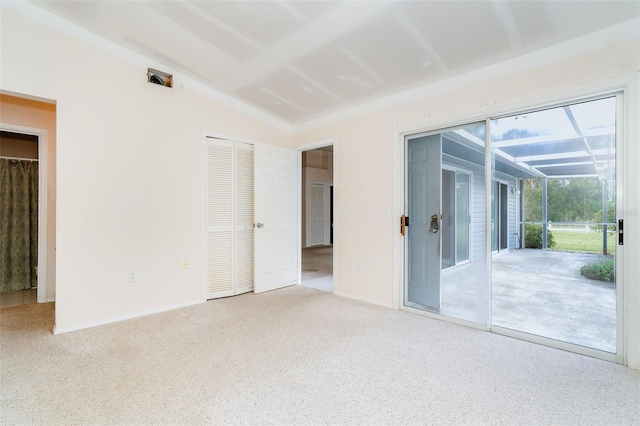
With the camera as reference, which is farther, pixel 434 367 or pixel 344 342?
pixel 344 342

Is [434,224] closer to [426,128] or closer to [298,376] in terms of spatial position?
[426,128]

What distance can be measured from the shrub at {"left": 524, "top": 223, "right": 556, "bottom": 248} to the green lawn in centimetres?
4

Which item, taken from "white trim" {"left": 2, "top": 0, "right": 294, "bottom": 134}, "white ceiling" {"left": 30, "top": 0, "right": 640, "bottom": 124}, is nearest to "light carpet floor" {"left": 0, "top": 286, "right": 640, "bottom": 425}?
"white ceiling" {"left": 30, "top": 0, "right": 640, "bottom": 124}

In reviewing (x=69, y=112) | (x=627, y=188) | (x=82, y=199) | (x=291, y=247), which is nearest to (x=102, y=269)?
(x=82, y=199)

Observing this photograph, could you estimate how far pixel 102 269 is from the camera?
3.13 meters

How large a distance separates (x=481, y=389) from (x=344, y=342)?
107cm

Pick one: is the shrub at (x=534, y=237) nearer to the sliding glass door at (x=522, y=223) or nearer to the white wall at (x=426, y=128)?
the sliding glass door at (x=522, y=223)

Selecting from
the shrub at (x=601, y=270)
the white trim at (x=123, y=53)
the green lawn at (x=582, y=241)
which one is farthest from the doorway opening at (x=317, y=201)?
the shrub at (x=601, y=270)

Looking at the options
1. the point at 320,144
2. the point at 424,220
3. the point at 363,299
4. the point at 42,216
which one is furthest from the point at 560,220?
the point at 42,216

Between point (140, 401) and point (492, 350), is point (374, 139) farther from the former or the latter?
point (140, 401)

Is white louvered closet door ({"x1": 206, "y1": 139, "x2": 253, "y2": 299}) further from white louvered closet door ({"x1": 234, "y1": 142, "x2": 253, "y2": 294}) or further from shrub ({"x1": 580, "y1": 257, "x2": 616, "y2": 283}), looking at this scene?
shrub ({"x1": 580, "y1": 257, "x2": 616, "y2": 283})

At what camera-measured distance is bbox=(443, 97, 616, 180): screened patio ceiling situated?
246cm

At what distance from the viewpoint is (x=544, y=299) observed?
10.4 ft

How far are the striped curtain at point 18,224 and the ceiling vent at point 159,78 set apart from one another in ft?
8.24
